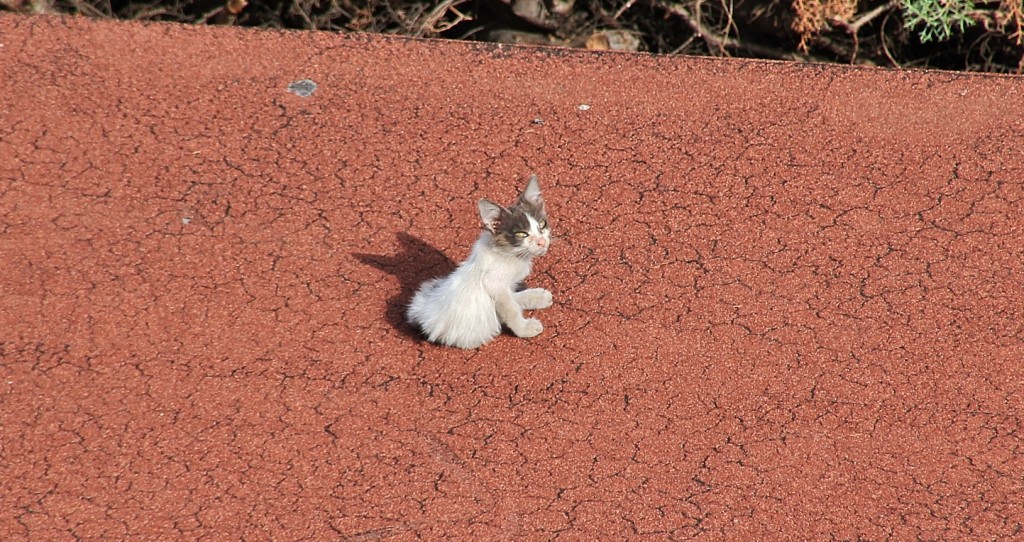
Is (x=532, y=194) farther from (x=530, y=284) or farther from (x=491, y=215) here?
(x=530, y=284)

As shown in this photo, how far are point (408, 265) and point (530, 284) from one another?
679 millimetres

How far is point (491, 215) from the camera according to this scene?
14.9 ft

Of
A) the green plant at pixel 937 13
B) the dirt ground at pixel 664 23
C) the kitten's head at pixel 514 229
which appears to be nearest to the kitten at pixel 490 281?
the kitten's head at pixel 514 229

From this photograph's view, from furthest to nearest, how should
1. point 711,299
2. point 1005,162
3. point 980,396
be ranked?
point 1005,162 < point 711,299 < point 980,396

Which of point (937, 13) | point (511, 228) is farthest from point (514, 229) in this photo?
point (937, 13)

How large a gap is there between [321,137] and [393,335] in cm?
181

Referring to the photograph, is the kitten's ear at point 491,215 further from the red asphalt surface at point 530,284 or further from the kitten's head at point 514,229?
the red asphalt surface at point 530,284

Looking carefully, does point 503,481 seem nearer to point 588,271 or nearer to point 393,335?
point 393,335

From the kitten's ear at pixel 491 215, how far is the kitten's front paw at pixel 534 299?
19.2 inches

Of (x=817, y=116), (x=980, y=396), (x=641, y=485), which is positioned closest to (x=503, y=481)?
(x=641, y=485)

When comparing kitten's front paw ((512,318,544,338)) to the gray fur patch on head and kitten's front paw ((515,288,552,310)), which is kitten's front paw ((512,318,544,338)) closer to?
kitten's front paw ((515,288,552,310))

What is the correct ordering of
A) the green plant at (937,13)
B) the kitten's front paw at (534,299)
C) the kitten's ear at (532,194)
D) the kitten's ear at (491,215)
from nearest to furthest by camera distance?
the kitten's ear at (491,215) → the kitten's ear at (532,194) → the kitten's front paw at (534,299) → the green plant at (937,13)

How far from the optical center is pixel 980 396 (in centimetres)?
463

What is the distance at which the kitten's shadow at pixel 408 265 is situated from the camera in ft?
16.8
